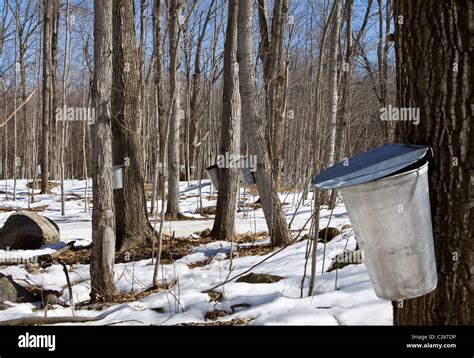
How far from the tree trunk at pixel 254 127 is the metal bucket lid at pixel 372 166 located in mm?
4359

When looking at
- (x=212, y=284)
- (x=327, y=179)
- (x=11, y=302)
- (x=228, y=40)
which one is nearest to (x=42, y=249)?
(x=11, y=302)

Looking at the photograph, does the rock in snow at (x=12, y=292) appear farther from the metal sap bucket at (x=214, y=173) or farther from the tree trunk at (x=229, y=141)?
the metal sap bucket at (x=214, y=173)

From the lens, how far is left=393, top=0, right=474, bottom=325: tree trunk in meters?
2.04

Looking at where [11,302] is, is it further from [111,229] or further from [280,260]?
[280,260]

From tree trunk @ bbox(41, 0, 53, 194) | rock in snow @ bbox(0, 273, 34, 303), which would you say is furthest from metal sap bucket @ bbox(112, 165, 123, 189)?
tree trunk @ bbox(41, 0, 53, 194)

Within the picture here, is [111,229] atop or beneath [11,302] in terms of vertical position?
atop

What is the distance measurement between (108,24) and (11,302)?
2.88 m

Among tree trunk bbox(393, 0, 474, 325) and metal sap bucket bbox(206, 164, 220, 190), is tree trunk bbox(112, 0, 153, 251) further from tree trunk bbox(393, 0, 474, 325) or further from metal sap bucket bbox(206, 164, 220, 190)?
tree trunk bbox(393, 0, 474, 325)

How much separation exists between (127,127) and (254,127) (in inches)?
78.9

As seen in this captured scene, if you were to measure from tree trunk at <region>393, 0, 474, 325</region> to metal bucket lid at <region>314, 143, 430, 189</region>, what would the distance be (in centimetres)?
14

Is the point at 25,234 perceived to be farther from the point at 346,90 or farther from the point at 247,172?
the point at 346,90

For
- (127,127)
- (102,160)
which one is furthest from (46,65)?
(102,160)

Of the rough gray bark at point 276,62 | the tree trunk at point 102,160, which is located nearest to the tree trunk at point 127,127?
the tree trunk at point 102,160

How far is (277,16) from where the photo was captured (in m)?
10.7
